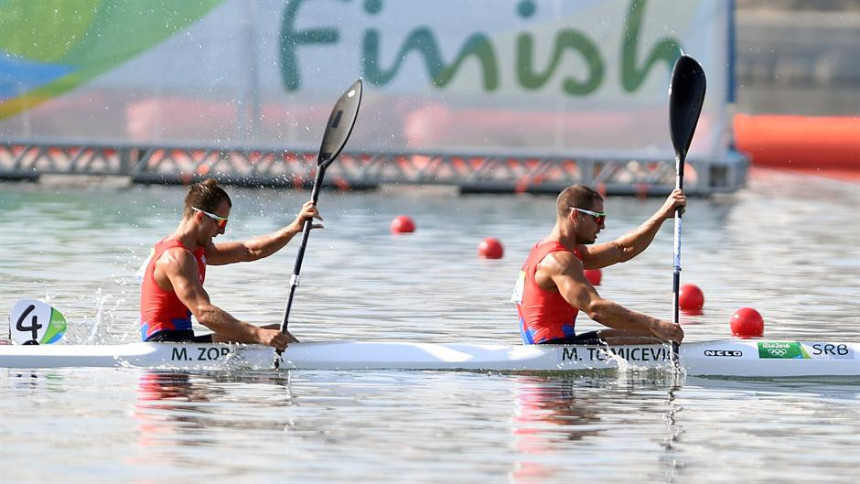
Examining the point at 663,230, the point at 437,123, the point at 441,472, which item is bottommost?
the point at 441,472

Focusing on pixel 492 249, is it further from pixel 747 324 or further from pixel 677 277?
pixel 677 277

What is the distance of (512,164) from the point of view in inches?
1532

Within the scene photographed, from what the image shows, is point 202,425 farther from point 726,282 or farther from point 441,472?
point 726,282

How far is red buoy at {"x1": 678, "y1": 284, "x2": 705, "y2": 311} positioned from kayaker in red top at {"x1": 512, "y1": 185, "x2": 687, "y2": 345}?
4.81m

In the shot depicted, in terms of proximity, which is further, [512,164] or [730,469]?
[512,164]

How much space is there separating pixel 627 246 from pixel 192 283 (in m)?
3.13

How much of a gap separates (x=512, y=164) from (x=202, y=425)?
27.6 metres

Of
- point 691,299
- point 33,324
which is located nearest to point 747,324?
point 691,299

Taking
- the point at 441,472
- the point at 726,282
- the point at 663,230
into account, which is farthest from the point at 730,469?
the point at 663,230

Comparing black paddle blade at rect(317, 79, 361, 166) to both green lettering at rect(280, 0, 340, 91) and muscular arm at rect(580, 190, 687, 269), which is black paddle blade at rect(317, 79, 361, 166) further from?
green lettering at rect(280, 0, 340, 91)

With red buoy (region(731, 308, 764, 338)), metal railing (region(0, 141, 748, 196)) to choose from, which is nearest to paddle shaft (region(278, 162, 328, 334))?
red buoy (region(731, 308, 764, 338))

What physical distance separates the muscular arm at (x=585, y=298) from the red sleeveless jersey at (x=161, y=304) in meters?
2.32

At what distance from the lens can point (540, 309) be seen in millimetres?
14141

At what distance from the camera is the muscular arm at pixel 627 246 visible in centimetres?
1438
